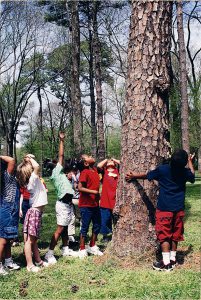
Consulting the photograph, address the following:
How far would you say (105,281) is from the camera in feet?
17.2

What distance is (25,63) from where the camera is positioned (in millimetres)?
28078

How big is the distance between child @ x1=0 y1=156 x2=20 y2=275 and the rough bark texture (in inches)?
60.1

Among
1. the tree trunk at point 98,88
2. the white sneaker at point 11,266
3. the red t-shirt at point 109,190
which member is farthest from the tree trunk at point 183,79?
the white sneaker at point 11,266

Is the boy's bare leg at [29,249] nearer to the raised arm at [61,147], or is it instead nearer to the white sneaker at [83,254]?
the white sneaker at [83,254]

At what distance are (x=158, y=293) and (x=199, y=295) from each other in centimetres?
46

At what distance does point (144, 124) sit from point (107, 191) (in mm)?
2402

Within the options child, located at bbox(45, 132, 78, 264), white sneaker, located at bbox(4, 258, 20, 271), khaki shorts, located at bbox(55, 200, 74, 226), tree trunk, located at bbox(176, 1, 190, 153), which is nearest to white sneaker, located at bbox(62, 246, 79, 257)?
child, located at bbox(45, 132, 78, 264)

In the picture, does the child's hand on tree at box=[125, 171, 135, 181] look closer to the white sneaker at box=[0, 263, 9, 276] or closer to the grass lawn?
the grass lawn

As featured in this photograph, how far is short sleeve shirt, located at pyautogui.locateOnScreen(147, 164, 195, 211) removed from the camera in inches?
226

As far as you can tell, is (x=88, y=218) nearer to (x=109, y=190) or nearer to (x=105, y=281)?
(x=109, y=190)

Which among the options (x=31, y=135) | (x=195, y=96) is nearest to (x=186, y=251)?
(x=195, y=96)

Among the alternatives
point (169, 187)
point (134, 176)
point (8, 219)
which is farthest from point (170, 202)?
point (8, 219)

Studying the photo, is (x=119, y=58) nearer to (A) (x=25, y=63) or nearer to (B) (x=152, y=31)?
(A) (x=25, y=63)

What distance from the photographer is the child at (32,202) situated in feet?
20.5
